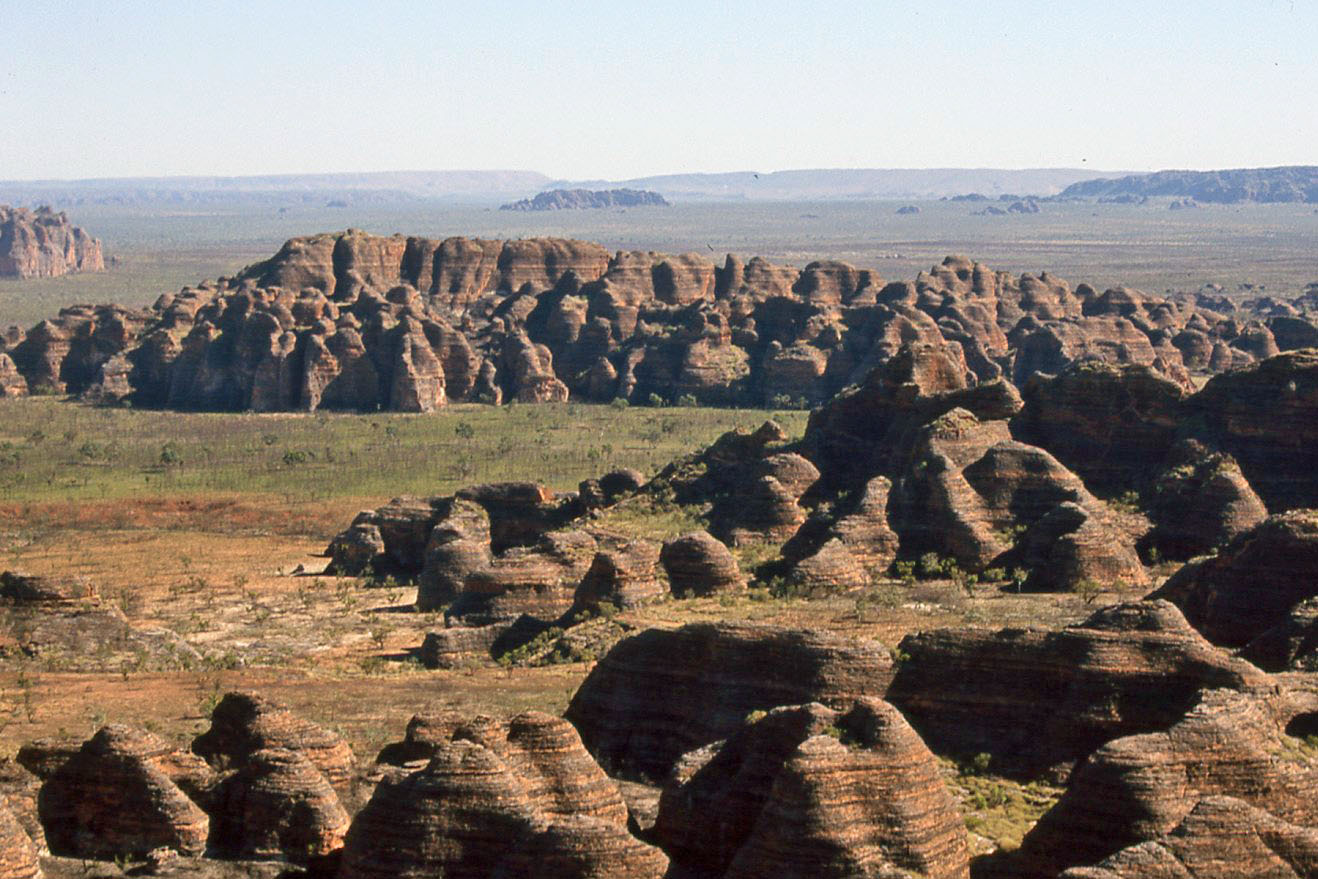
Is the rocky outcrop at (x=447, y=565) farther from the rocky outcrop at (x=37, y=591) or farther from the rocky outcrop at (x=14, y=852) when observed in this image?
the rocky outcrop at (x=14, y=852)

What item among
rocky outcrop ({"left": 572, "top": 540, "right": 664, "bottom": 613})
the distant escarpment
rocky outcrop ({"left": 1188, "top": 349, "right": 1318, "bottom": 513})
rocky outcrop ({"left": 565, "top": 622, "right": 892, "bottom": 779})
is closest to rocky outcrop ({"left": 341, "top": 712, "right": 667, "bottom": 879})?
rocky outcrop ({"left": 565, "top": 622, "right": 892, "bottom": 779})

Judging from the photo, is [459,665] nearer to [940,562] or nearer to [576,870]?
[940,562]

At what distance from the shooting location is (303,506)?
271 ft

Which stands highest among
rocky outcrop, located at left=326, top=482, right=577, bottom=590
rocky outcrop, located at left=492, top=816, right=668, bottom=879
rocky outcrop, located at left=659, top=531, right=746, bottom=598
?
rocky outcrop, located at left=492, top=816, right=668, bottom=879

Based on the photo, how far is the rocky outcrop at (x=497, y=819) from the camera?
24.0 metres

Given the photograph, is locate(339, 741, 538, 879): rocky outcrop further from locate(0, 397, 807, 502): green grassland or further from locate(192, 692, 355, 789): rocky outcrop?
locate(0, 397, 807, 502): green grassland

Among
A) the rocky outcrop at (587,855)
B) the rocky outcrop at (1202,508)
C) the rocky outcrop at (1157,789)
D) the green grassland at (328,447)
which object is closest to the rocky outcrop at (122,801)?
the rocky outcrop at (587,855)

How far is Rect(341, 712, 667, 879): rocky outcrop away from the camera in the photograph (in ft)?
78.7

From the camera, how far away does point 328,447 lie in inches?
3848

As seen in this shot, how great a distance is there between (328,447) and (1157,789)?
7548 centimetres

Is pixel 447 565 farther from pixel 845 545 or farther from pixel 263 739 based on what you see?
pixel 263 739

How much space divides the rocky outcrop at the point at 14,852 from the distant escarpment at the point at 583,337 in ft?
256

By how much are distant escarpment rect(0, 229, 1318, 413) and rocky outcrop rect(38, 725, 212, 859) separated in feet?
241

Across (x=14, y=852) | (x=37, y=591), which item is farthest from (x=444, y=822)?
(x=37, y=591)
